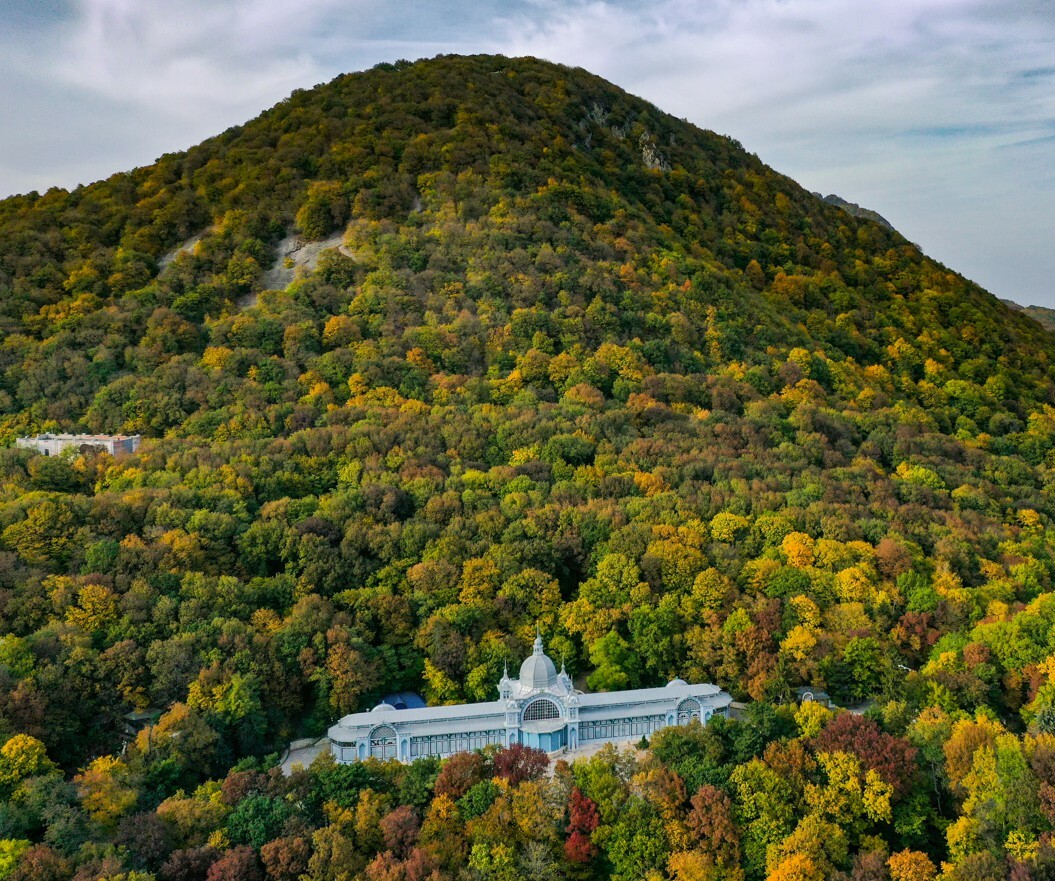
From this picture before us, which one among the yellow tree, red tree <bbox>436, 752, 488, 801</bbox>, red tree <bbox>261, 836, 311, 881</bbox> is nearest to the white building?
red tree <bbox>436, 752, 488, 801</bbox>

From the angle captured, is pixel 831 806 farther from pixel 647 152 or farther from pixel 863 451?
pixel 647 152

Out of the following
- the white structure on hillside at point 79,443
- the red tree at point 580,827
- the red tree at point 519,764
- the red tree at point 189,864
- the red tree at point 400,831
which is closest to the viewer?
the red tree at point 189,864

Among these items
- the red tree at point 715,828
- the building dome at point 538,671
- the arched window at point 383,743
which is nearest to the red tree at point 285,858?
the arched window at point 383,743

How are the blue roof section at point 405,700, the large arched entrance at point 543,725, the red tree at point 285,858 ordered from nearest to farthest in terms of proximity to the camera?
the red tree at point 285,858, the large arched entrance at point 543,725, the blue roof section at point 405,700

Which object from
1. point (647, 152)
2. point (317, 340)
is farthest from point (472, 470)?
point (647, 152)

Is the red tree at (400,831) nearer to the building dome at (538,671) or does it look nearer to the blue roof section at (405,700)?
the building dome at (538,671)

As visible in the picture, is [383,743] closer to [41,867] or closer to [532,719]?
[532,719]
